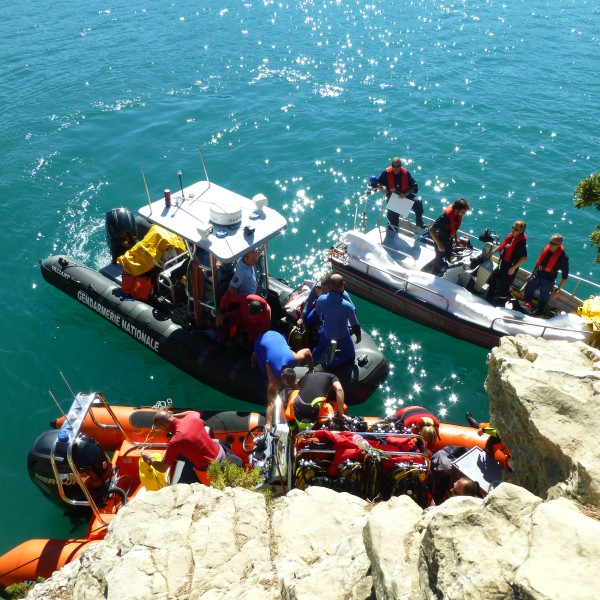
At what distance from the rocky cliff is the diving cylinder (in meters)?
4.55

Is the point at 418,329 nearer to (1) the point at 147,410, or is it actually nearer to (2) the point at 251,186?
(1) the point at 147,410

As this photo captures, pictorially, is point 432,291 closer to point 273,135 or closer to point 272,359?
point 272,359

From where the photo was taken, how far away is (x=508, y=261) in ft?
30.9

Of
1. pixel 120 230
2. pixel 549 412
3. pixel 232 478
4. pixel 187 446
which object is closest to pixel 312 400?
pixel 232 478

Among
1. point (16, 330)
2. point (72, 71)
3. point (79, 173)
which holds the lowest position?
point (16, 330)

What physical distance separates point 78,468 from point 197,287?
3.23m

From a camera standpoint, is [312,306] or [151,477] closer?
[151,477]

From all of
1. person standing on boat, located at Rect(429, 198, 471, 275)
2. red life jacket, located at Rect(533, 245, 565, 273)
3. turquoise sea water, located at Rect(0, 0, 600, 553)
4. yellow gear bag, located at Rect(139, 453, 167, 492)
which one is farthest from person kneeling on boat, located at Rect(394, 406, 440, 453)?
person standing on boat, located at Rect(429, 198, 471, 275)

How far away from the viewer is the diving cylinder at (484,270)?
9992mm

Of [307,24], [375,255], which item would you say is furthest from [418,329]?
[307,24]

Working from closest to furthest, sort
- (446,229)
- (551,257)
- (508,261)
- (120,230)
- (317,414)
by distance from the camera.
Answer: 1. (317,414)
2. (551,257)
3. (508,261)
4. (446,229)
5. (120,230)

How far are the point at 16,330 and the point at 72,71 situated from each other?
12865 millimetres

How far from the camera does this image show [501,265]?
9594 mm

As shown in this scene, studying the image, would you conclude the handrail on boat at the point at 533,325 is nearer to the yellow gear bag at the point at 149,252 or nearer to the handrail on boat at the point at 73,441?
the yellow gear bag at the point at 149,252
